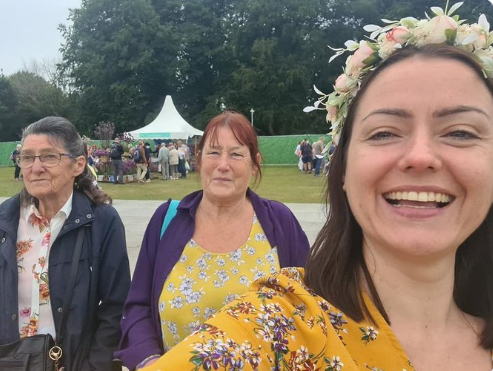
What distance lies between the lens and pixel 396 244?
1.27 metres

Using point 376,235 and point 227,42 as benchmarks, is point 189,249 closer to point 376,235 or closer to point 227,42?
point 376,235

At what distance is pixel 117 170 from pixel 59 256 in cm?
1636

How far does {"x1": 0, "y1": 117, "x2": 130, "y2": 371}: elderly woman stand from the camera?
2439mm

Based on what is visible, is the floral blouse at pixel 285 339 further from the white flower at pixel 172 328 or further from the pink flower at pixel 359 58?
the white flower at pixel 172 328

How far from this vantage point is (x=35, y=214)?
2609mm

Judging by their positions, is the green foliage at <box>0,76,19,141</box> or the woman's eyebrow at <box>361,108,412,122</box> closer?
the woman's eyebrow at <box>361,108,412,122</box>

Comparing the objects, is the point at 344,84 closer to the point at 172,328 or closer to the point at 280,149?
the point at 172,328

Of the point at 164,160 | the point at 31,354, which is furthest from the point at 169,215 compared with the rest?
the point at 164,160

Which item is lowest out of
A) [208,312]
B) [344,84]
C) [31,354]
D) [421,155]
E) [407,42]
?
[31,354]

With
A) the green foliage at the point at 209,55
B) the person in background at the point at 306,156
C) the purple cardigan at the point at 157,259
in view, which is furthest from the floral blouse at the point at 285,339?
the green foliage at the point at 209,55

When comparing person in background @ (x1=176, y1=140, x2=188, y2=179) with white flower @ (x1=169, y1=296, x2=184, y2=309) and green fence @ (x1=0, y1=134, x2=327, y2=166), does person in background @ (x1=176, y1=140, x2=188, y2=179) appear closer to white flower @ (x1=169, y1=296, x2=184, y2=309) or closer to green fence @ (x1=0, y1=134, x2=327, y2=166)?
green fence @ (x1=0, y1=134, x2=327, y2=166)

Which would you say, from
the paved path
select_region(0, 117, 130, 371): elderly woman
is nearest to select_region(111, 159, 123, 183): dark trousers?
the paved path

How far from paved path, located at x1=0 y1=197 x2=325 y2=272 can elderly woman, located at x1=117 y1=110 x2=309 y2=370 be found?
418cm

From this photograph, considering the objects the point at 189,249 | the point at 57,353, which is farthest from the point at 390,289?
the point at 57,353
